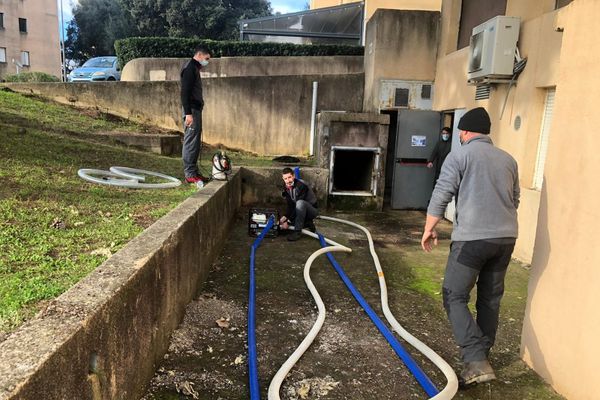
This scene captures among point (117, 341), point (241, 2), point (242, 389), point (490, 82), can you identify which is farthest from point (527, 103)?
point (241, 2)

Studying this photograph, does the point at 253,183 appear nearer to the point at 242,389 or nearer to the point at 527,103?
the point at 527,103

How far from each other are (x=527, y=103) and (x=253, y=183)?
464 centimetres

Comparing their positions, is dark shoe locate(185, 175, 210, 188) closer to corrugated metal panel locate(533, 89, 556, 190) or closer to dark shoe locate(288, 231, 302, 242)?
dark shoe locate(288, 231, 302, 242)

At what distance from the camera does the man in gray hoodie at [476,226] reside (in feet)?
9.77

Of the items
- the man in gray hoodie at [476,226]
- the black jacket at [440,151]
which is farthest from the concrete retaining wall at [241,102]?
the man in gray hoodie at [476,226]

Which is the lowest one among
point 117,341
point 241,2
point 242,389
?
point 242,389

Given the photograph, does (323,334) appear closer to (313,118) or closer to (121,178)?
(121,178)

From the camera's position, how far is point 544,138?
225 inches

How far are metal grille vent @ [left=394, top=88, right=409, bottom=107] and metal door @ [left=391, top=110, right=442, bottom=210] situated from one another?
0.95 m

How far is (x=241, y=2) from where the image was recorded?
32438mm

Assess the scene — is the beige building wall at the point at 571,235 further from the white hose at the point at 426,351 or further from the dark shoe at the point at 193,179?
the dark shoe at the point at 193,179

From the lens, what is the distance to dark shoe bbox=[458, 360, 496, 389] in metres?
2.91

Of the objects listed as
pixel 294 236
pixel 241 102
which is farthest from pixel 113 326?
pixel 241 102

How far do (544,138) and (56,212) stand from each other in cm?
567
